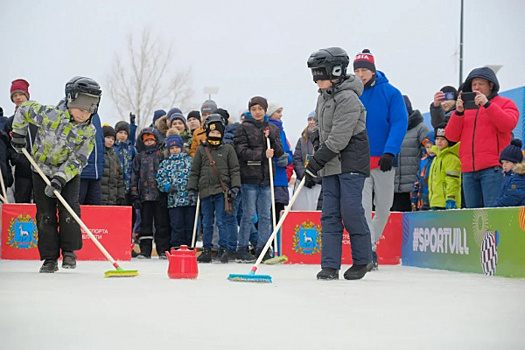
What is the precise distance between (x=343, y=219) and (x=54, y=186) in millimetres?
2299

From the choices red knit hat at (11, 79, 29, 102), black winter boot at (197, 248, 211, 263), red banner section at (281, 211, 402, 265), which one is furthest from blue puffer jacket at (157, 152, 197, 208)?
red knit hat at (11, 79, 29, 102)

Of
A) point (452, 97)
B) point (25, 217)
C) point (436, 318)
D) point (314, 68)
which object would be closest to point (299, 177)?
point (452, 97)

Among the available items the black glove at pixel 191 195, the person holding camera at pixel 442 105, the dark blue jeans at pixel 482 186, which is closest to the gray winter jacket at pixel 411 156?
the person holding camera at pixel 442 105

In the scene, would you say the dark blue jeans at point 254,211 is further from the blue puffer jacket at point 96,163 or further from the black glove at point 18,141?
the black glove at point 18,141

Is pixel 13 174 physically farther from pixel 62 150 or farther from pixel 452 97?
pixel 452 97

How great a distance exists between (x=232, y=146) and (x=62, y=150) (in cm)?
312

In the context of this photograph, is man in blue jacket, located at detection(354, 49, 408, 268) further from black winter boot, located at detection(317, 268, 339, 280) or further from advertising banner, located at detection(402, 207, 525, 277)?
black winter boot, located at detection(317, 268, 339, 280)

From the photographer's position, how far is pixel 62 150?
19.8 feet

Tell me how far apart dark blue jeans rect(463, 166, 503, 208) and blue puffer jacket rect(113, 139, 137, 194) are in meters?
4.61

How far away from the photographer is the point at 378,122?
6.95m

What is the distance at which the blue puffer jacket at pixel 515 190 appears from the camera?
6.64 m

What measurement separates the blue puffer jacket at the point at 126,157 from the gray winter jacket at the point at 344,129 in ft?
14.9

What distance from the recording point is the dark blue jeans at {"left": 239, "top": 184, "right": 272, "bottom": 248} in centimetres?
857

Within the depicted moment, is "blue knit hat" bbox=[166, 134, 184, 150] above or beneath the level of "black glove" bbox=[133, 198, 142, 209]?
above
